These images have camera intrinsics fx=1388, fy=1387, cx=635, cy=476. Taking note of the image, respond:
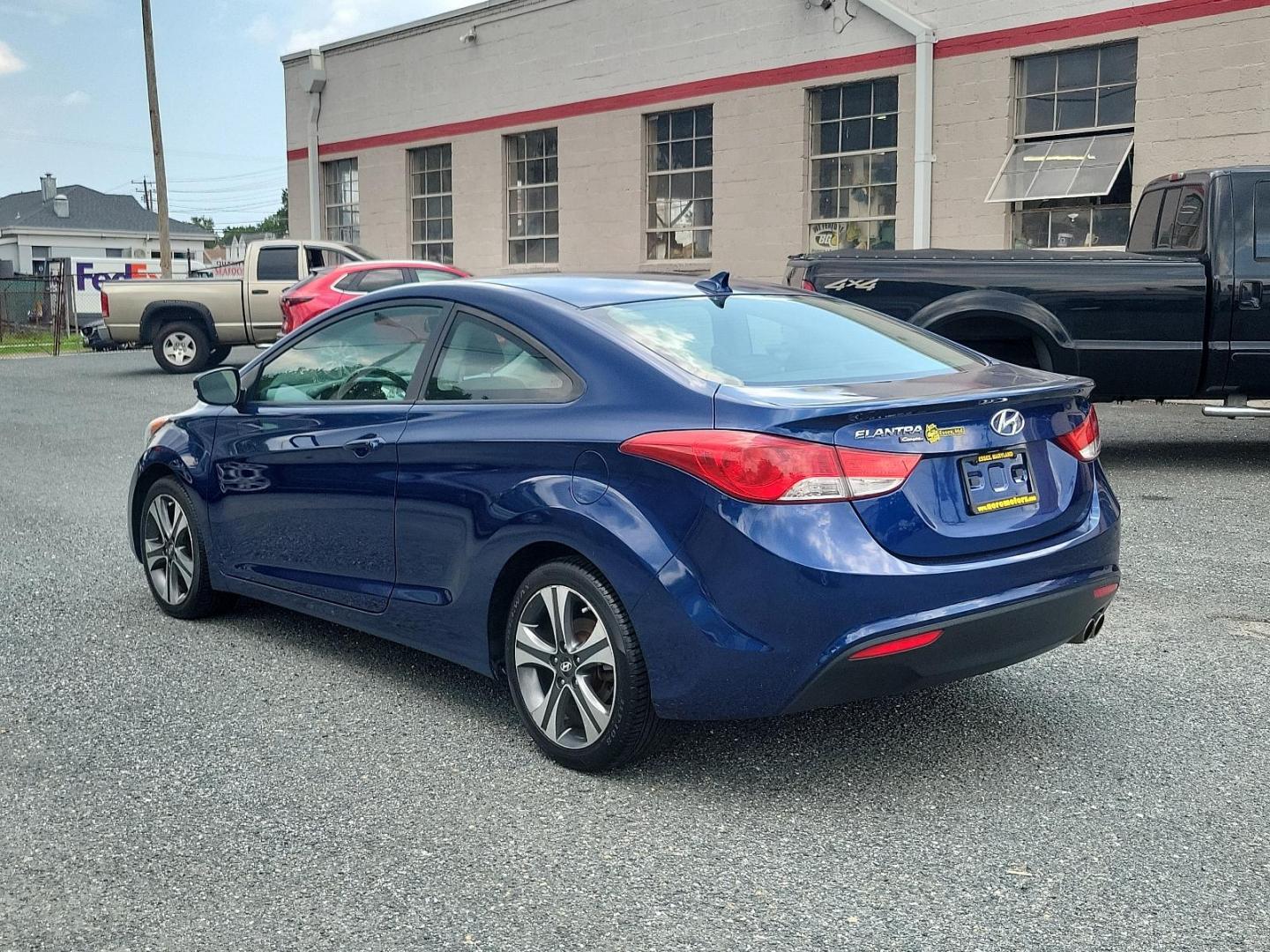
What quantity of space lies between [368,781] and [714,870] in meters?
1.17

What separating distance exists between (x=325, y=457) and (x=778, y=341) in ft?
5.73

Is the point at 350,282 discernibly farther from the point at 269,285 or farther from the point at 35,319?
the point at 35,319

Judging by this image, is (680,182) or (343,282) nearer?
(343,282)

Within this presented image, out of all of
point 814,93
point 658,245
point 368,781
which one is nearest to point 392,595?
point 368,781

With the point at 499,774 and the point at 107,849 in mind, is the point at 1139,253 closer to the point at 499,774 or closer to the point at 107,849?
the point at 499,774

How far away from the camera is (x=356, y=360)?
17.3 feet

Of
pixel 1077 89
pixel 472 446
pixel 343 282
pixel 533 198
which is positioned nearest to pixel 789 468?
pixel 472 446

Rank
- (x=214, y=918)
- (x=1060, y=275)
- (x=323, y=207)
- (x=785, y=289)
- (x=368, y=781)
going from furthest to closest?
(x=323, y=207), (x=1060, y=275), (x=785, y=289), (x=368, y=781), (x=214, y=918)

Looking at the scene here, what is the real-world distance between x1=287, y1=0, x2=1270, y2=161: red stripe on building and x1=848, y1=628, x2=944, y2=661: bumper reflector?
42.2 feet

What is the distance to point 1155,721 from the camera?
461 centimetres

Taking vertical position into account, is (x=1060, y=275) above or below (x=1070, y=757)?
above

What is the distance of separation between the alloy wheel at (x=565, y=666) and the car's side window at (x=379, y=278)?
45.3ft

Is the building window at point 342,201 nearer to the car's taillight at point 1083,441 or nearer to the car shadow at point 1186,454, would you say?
the car shadow at point 1186,454

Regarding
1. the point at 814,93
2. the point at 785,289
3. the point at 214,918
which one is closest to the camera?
the point at 214,918
